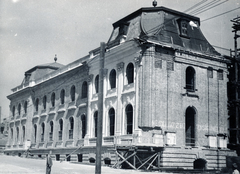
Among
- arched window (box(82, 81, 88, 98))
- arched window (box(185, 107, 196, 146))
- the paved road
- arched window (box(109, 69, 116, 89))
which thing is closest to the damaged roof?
arched window (box(109, 69, 116, 89))

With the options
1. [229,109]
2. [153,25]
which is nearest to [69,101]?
[153,25]

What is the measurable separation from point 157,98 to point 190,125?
12.9 ft

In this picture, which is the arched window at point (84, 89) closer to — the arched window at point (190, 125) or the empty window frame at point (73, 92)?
the empty window frame at point (73, 92)

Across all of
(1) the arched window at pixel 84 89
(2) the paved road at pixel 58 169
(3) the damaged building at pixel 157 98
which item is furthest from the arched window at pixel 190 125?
(1) the arched window at pixel 84 89

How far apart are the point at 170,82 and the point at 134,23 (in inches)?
236

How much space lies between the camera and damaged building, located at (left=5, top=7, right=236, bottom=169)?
2505cm

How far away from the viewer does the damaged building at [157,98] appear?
82.2 feet

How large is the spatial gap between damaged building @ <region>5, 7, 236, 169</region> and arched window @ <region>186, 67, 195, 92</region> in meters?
0.08

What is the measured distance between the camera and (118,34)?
30.5m

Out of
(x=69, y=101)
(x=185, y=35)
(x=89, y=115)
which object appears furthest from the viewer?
(x=69, y=101)

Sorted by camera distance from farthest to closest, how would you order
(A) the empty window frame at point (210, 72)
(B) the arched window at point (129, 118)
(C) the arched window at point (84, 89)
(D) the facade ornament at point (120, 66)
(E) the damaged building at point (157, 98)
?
(C) the arched window at point (84, 89), (A) the empty window frame at point (210, 72), (D) the facade ornament at point (120, 66), (B) the arched window at point (129, 118), (E) the damaged building at point (157, 98)

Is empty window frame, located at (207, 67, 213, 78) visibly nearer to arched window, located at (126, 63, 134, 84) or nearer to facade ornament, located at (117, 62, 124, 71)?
arched window, located at (126, 63, 134, 84)

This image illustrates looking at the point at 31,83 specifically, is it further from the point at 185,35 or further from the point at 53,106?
the point at 185,35

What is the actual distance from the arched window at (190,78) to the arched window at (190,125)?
1682mm
